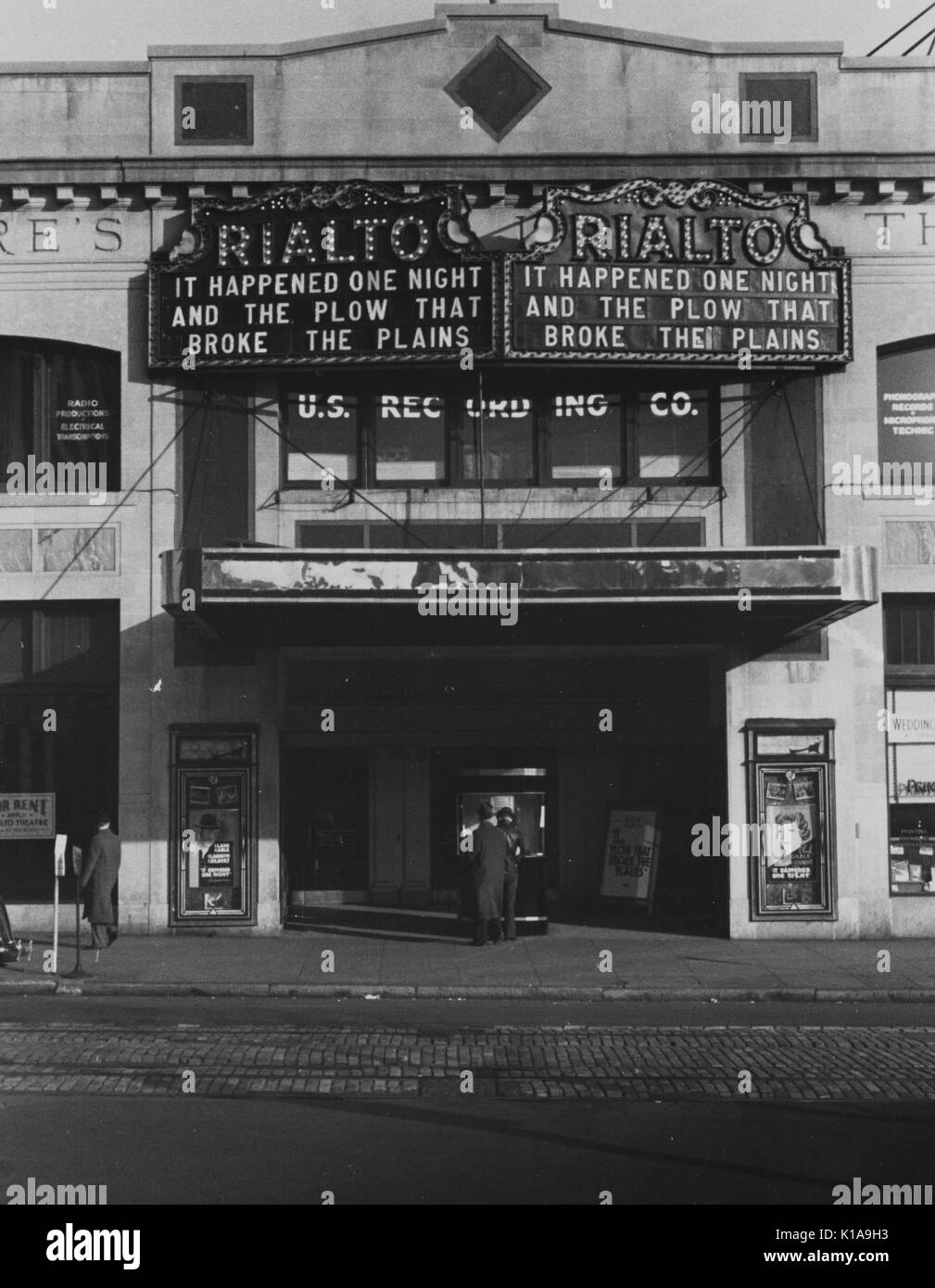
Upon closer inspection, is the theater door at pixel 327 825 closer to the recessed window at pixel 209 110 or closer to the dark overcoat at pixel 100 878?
the dark overcoat at pixel 100 878

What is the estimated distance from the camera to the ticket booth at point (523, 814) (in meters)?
20.2

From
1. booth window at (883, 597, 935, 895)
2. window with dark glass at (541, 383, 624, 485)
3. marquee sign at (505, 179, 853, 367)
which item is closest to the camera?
marquee sign at (505, 179, 853, 367)

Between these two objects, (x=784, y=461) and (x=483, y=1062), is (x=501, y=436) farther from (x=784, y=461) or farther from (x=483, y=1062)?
(x=483, y=1062)

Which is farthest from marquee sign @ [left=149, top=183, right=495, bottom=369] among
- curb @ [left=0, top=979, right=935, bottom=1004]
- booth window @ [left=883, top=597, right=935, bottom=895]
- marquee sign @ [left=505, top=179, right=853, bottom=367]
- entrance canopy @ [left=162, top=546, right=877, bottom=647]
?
curb @ [left=0, top=979, right=935, bottom=1004]

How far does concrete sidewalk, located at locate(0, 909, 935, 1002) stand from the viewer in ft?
53.2

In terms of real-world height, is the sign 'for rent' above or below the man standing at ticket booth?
above

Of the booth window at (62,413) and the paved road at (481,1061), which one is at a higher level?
the booth window at (62,413)

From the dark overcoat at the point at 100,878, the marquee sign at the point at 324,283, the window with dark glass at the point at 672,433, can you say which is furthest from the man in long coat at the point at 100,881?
the window with dark glass at the point at 672,433

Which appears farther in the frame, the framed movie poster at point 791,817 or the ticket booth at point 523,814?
the framed movie poster at point 791,817

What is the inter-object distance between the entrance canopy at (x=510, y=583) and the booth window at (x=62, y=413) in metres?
4.09

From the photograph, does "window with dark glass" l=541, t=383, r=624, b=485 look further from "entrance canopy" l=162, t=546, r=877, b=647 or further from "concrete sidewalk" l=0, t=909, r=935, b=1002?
"concrete sidewalk" l=0, t=909, r=935, b=1002

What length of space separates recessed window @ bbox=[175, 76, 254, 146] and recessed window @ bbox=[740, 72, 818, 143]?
277 inches
